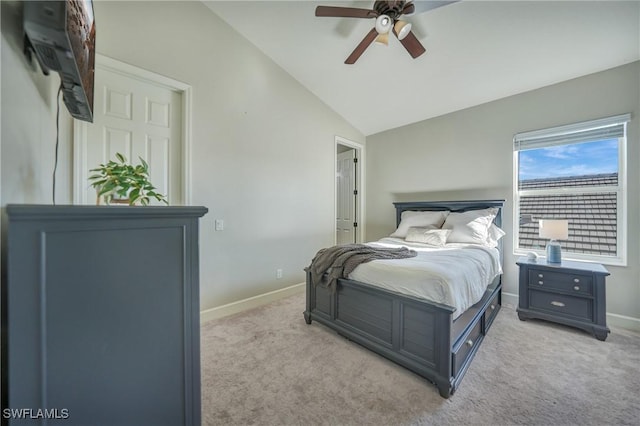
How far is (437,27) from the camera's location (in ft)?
8.01

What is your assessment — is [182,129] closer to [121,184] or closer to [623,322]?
[121,184]

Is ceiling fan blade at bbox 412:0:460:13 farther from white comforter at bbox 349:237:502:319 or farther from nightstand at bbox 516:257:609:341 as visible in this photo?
nightstand at bbox 516:257:609:341

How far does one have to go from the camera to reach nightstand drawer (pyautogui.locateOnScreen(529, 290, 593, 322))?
7.88 feet

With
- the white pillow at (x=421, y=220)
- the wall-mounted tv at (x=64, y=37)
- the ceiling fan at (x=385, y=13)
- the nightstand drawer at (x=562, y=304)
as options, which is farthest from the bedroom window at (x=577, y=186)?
the wall-mounted tv at (x=64, y=37)

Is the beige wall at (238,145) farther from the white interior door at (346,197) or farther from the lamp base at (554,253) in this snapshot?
the lamp base at (554,253)

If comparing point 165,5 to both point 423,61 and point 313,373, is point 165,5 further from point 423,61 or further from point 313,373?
point 313,373

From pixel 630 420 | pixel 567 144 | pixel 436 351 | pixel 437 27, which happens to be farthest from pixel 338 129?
pixel 630 420

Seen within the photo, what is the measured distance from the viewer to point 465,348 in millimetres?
1885

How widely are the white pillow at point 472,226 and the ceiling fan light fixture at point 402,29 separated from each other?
220 cm

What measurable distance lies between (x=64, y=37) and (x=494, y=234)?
3.80 metres

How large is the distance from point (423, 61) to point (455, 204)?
1.87 meters

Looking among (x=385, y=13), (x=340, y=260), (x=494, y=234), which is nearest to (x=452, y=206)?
(x=494, y=234)

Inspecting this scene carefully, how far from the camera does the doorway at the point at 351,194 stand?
4715 mm

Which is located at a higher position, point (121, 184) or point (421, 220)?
point (121, 184)
